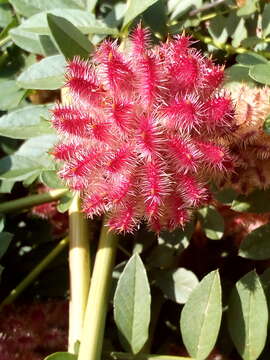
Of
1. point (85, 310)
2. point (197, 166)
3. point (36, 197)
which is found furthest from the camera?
point (36, 197)

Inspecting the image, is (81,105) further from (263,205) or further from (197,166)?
(263,205)

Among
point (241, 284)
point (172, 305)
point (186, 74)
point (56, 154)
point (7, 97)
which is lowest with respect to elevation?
point (172, 305)

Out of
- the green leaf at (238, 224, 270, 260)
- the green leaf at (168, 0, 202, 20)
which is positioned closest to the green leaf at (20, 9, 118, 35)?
the green leaf at (168, 0, 202, 20)

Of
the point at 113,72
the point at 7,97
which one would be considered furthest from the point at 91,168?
the point at 7,97

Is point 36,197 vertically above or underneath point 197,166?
underneath

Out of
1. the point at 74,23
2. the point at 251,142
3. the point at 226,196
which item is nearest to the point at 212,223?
the point at 226,196

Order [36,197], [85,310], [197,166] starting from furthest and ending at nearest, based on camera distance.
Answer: [36,197] < [85,310] < [197,166]

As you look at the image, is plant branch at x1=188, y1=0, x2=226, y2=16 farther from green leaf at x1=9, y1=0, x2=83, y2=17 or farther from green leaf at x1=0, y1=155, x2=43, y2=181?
green leaf at x1=0, y1=155, x2=43, y2=181
